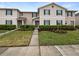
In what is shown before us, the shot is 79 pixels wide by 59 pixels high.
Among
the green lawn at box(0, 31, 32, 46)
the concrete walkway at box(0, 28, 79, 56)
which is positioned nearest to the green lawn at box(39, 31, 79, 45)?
the green lawn at box(0, 31, 32, 46)

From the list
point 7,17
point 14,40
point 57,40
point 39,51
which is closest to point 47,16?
point 7,17

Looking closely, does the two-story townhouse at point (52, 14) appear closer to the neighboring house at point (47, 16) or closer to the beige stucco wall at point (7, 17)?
the neighboring house at point (47, 16)

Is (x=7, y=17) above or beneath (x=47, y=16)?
beneath

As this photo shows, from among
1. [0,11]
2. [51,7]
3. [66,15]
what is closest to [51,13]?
[51,7]

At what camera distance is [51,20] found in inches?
1539

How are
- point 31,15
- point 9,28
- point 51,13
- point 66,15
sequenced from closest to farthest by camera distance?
point 9,28 → point 51,13 → point 66,15 → point 31,15

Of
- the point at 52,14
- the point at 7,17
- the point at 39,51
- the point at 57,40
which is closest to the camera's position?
the point at 39,51

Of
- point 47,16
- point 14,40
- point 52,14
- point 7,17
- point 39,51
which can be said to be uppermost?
point 52,14

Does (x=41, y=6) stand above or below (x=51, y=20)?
above

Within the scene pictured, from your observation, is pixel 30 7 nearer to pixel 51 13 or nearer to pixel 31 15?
pixel 31 15

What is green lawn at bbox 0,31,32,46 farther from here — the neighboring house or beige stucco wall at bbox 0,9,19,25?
beige stucco wall at bbox 0,9,19,25

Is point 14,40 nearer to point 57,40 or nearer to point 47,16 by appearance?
point 57,40

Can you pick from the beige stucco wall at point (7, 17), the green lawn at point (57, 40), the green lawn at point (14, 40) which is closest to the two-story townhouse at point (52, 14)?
the beige stucco wall at point (7, 17)

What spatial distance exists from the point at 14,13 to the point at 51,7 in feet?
27.2
